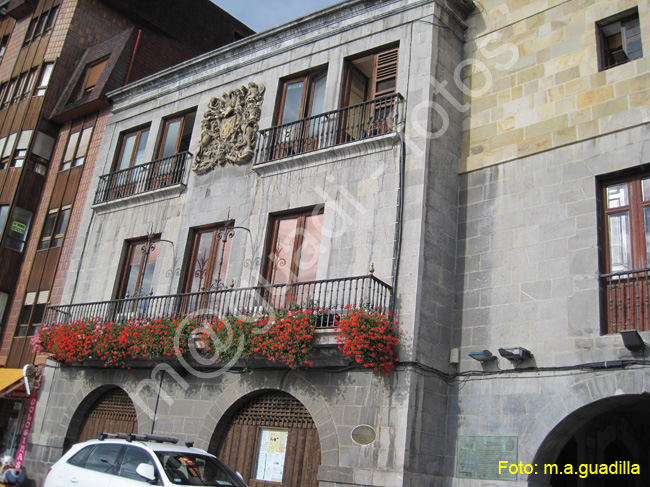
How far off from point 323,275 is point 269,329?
158cm

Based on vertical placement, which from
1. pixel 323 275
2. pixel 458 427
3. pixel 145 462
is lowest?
pixel 145 462

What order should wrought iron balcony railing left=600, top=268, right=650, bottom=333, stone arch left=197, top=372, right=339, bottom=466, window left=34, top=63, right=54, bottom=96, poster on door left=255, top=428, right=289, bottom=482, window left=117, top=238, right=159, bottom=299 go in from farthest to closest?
window left=34, top=63, right=54, bottom=96 → window left=117, top=238, right=159, bottom=299 → poster on door left=255, top=428, right=289, bottom=482 → stone arch left=197, top=372, right=339, bottom=466 → wrought iron balcony railing left=600, top=268, right=650, bottom=333

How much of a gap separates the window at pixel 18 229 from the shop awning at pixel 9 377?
14.0 feet

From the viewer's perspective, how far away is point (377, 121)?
13859 millimetres

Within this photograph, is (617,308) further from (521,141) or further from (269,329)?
(269,329)

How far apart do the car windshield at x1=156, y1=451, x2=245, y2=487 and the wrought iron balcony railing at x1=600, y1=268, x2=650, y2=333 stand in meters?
6.31

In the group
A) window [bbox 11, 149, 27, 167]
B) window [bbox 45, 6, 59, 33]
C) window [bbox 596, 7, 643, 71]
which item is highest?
window [bbox 45, 6, 59, 33]

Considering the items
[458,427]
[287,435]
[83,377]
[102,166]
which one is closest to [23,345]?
[83,377]

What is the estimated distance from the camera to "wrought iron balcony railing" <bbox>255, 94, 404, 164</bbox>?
13688 mm

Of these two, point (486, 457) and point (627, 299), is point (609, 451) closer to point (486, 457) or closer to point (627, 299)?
point (486, 457)

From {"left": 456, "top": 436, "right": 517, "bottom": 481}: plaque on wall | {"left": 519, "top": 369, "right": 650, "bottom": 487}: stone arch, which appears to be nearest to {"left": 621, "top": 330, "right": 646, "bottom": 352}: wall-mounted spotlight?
{"left": 519, "top": 369, "right": 650, "bottom": 487}: stone arch

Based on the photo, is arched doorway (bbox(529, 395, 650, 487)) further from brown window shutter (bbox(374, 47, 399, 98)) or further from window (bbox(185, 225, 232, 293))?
window (bbox(185, 225, 232, 293))

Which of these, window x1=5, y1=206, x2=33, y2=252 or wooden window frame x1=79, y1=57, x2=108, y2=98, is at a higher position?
wooden window frame x1=79, y1=57, x2=108, y2=98

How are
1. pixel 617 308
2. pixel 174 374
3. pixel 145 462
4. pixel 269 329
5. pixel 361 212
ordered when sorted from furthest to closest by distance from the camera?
pixel 174 374 < pixel 361 212 < pixel 269 329 < pixel 617 308 < pixel 145 462
